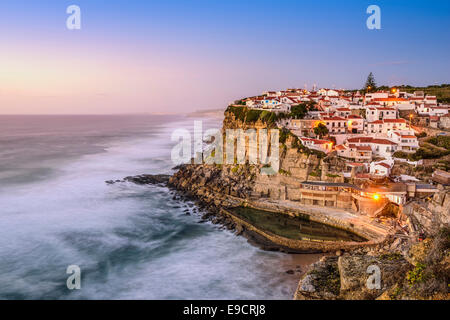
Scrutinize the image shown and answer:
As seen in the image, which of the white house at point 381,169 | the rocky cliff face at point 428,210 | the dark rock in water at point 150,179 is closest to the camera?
the rocky cliff face at point 428,210

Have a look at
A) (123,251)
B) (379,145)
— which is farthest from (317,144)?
(123,251)

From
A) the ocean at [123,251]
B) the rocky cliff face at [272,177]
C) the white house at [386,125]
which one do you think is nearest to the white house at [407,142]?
the white house at [386,125]

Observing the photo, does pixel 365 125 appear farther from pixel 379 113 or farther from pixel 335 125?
pixel 335 125

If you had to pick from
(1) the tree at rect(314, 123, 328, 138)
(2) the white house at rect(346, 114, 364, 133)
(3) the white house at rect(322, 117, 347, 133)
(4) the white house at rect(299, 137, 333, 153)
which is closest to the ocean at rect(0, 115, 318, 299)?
(4) the white house at rect(299, 137, 333, 153)

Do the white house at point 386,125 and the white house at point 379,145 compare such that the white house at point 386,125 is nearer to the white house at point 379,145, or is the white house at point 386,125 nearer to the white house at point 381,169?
the white house at point 379,145

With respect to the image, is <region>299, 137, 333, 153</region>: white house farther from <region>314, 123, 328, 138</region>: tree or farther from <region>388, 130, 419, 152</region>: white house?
<region>388, 130, 419, 152</region>: white house
